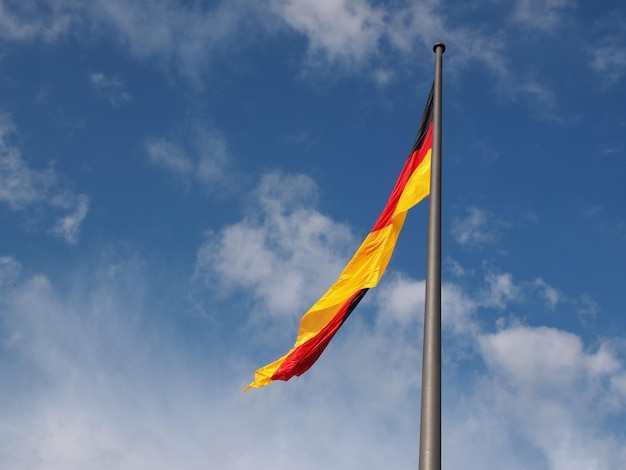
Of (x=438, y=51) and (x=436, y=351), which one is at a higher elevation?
(x=438, y=51)

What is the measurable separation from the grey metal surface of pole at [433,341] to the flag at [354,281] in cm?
230

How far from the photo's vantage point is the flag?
12.7 meters

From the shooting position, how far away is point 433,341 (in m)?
8.42

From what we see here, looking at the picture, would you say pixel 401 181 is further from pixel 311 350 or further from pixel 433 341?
pixel 433 341

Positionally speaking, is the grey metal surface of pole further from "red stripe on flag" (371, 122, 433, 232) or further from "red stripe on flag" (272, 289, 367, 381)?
"red stripe on flag" (272, 289, 367, 381)

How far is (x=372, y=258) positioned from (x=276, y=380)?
9.95ft

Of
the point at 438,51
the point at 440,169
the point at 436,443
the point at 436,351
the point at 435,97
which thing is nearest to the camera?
the point at 436,443

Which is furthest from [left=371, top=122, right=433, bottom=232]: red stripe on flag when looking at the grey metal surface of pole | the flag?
the grey metal surface of pole

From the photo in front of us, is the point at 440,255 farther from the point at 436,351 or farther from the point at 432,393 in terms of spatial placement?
the point at 432,393

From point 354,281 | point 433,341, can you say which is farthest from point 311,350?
point 433,341

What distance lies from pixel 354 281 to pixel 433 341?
4573 mm

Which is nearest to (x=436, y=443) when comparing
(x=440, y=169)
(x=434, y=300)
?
(x=434, y=300)

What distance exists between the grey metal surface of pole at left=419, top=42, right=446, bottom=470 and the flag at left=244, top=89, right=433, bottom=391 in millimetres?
2302

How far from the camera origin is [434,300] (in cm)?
880
